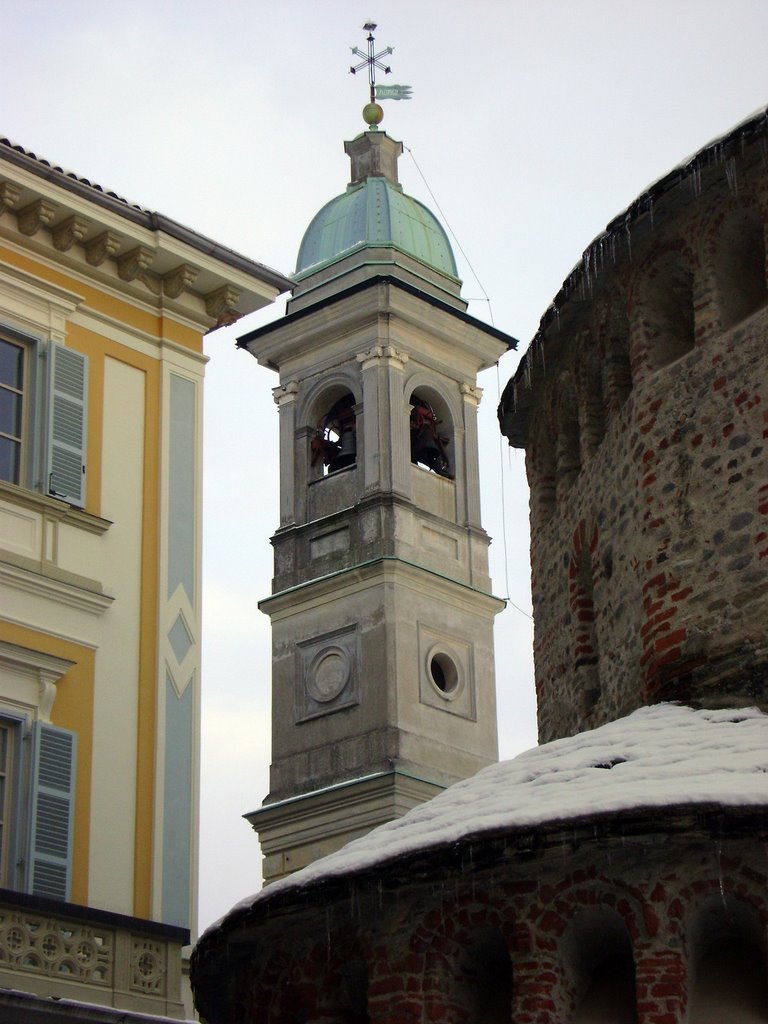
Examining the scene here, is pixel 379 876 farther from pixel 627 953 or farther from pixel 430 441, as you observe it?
pixel 430 441

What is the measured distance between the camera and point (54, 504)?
17359 millimetres

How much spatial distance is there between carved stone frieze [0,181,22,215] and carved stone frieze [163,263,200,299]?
180 centimetres

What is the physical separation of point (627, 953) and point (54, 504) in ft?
22.7

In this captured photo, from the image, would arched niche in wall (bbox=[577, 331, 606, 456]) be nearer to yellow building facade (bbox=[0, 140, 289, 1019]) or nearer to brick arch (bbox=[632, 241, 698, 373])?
brick arch (bbox=[632, 241, 698, 373])

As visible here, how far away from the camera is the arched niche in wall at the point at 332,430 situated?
3966cm

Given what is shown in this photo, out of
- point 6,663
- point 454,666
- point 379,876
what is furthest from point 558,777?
point 454,666

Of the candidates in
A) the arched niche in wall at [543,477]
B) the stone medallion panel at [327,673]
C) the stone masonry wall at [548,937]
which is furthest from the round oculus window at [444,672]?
the stone masonry wall at [548,937]

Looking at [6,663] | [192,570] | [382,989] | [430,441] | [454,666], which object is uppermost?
[430,441]

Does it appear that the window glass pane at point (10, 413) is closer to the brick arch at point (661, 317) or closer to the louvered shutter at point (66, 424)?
the louvered shutter at point (66, 424)

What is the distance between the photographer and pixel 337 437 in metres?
40.4

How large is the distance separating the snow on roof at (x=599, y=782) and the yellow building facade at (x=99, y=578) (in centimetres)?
280

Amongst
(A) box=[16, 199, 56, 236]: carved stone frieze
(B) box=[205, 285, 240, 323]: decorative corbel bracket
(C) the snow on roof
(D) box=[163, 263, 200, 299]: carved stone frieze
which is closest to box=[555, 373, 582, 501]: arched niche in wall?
(C) the snow on roof

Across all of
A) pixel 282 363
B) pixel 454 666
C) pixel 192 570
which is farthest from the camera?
pixel 282 363

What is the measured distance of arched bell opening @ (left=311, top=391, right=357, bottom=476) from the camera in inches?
1559
